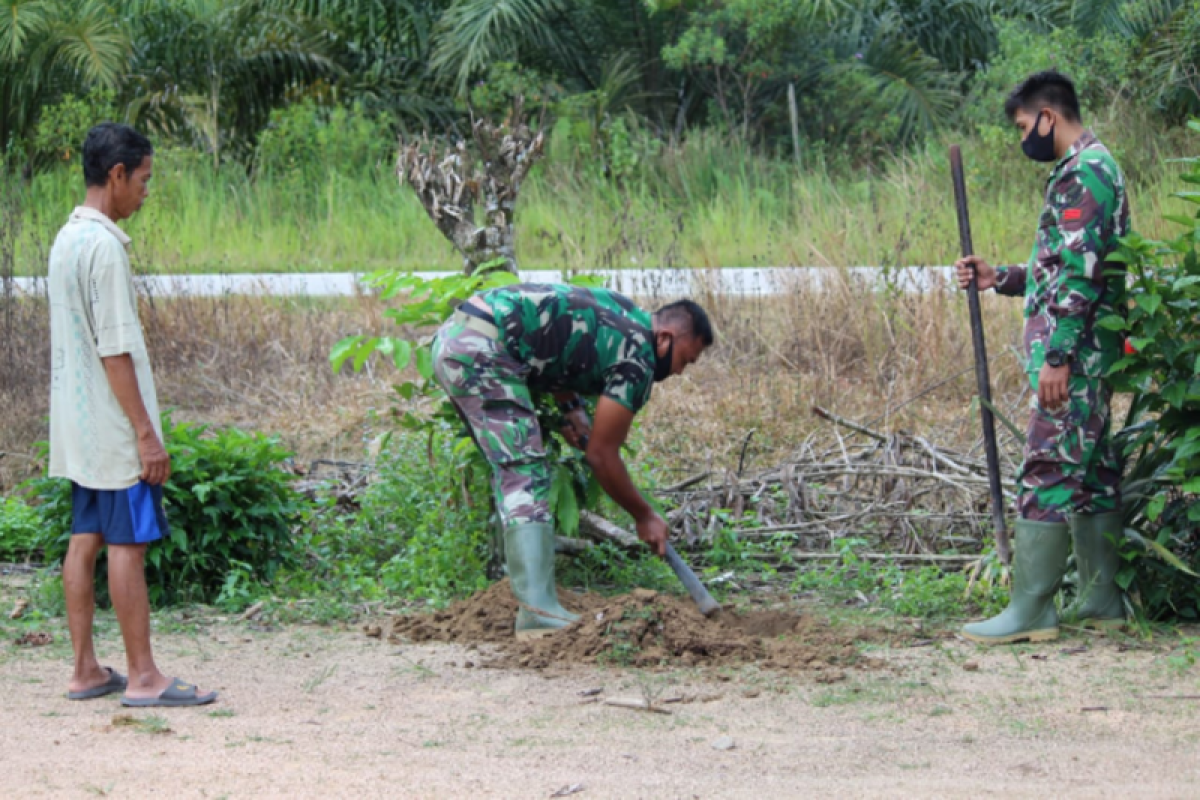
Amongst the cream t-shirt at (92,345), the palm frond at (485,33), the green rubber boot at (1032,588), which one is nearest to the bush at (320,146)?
the palm frond at (485,33)

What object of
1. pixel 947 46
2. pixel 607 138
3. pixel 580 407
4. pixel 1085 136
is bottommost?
pixel 580 407

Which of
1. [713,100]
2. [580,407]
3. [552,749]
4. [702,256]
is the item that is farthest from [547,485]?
[713,100]

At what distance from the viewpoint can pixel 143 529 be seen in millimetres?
4336

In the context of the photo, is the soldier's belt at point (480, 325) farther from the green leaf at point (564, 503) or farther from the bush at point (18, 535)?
the bush at point (18, 535)

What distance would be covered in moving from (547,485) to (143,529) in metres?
1.50

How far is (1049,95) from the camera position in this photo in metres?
4.95

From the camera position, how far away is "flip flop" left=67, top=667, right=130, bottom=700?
14.9 feet

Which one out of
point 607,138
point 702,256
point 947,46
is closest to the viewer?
point 702,256

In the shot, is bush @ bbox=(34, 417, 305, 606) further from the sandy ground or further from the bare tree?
the bare tree

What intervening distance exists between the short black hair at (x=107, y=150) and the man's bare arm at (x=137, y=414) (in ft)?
1.94

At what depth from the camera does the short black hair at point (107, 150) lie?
429 centimetres

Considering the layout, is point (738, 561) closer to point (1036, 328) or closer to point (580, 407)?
point (580, 407)

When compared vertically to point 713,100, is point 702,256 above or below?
below

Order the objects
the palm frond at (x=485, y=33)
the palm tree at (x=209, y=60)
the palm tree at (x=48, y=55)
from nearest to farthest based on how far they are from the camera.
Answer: the palm tree at (x=48, y=55) < the palm frond at (x=485, y=33) < the palm tree at (x=209, y=60)
